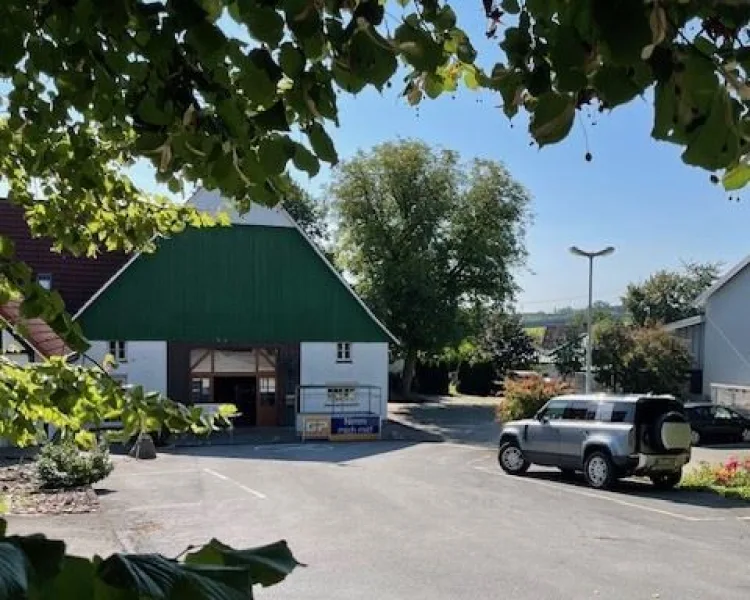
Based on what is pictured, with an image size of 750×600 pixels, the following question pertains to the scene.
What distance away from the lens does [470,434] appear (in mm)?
33625

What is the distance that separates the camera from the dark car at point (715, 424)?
30.4 metres

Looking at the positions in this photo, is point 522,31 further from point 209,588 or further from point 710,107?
point 209,588

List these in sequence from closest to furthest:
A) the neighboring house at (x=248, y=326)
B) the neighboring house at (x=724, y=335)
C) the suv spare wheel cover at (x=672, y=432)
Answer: the suv spare wheel cover at (x=672, y=432), the neighboring house at (x=248, y=326), the neighboring house at (x=724, y=335)

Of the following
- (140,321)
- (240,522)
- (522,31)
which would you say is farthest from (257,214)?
(522,31)

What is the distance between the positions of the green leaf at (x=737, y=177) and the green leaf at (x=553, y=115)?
0.28 m

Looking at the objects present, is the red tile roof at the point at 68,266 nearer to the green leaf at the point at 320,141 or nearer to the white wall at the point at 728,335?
the white wall at the point at 728,335

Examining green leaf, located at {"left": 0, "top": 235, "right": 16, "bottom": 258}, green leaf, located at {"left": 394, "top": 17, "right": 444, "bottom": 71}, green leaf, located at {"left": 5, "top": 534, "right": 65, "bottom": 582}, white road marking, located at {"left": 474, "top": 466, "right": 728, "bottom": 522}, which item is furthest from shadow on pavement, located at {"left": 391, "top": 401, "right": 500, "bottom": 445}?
green leaf, located at {"left": 5, "top": 534, "right": 65, "bottom": 582}

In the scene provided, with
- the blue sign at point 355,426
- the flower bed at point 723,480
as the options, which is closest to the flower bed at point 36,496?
the flower bed at point 723,480

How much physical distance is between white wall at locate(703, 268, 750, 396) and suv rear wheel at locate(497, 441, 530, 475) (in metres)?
21.7

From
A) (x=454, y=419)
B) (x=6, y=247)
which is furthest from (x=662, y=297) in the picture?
(x=6, y=247)

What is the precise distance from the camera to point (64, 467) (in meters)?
17.3

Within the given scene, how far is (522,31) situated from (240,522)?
552 inches

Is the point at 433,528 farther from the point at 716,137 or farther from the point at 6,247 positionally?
the point at 716,137

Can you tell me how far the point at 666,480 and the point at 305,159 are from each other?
767 inches
